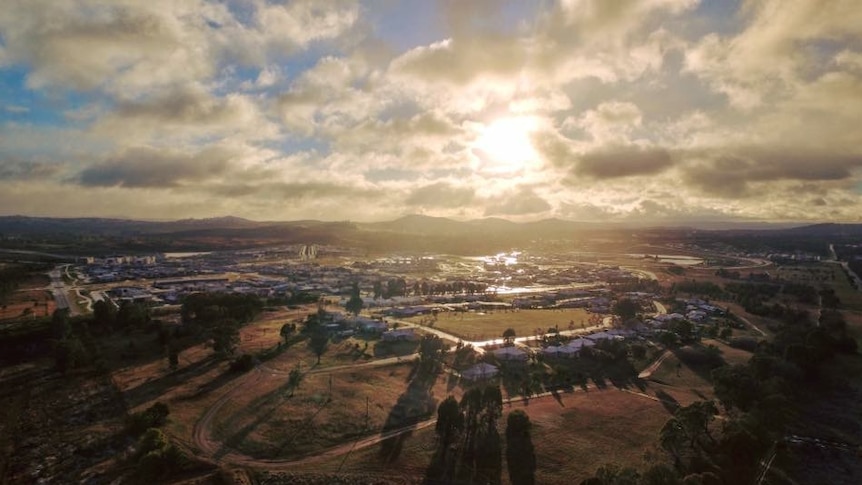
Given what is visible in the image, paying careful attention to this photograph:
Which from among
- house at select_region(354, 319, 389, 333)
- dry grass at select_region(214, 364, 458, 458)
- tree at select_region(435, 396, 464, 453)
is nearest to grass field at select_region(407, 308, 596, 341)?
house at select_region(354, 319, 389, 333)

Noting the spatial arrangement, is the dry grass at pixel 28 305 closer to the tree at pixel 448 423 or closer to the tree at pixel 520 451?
the tree at pixel 448 423

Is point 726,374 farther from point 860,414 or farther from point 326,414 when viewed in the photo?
point 326,414

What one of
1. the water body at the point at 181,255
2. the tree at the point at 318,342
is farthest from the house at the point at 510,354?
the water body at the point at 181,255

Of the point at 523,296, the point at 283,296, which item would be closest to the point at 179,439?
the point at 283,296

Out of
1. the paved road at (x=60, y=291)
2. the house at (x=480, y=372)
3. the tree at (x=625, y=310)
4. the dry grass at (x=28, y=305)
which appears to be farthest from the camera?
the paved road at (x=60, y=291)

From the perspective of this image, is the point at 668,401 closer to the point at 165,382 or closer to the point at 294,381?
the point at 294,381

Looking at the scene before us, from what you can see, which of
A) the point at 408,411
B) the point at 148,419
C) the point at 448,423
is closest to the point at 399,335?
the point at 408,411

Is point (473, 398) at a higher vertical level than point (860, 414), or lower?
higher
